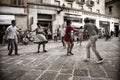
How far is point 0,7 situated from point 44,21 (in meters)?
5.74

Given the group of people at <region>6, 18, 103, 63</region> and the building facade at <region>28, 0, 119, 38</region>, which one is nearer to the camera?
the group of people at <region>6, 18, 103, 63</region>

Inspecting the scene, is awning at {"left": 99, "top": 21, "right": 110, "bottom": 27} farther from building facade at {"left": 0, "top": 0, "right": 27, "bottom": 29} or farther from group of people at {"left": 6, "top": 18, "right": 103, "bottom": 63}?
group of people at {"left": 6, "top": 18, "right": 103, "bottom": 63}

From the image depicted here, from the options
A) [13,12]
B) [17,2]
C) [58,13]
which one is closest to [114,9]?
[58,13]

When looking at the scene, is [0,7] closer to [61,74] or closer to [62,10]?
[62,10]

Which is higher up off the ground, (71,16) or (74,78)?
(71,16)

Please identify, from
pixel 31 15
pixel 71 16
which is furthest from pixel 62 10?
pixel 31 15

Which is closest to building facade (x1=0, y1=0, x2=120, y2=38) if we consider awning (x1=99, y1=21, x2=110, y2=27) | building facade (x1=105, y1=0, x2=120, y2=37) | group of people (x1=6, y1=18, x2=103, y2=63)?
awning (x1=99, y1=21, x2=110, y2=27)

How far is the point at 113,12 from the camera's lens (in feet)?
120

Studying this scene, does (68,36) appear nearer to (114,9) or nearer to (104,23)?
(104,23)

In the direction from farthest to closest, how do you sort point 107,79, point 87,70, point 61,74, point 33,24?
1. point 33,24
2. point 87,70
3. point 61,74
4. point 107,79

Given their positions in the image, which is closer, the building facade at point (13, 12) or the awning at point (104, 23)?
the building facade at point (13, 12)

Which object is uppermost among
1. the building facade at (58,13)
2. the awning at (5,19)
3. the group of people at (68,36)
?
the building facade at (58,13)

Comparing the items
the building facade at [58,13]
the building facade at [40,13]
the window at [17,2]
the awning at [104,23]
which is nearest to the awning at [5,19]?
the building facade at [40,13]

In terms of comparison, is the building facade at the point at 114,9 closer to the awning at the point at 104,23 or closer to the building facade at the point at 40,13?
the awning at the point at 104,23
